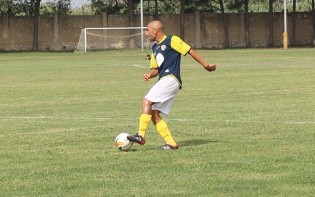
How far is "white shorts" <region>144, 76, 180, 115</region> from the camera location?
14047mm

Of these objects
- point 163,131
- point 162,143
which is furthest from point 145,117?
point 162,143

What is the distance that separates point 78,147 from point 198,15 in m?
74.0

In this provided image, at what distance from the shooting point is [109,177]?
11.4 metres

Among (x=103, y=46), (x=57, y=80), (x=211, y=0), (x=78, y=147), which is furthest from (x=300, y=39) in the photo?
(x=78, y=147)

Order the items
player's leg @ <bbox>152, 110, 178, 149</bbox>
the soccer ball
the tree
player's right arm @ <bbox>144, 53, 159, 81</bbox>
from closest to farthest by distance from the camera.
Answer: the soccer ball
player's leg @ <bbox>152, 110, 178, 149</bbox>
player's right arm @ <bbox>144, 53, 159, 81</bbox>
the tree

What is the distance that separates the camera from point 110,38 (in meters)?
81.2

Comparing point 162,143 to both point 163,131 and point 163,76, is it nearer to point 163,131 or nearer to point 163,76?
point 163,131

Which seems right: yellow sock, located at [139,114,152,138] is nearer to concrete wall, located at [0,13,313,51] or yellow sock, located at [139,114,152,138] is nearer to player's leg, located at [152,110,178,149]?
player's leg, located at [152,110,178,149]

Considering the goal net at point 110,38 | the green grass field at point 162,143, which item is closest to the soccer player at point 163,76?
the green grass field at point 162,143

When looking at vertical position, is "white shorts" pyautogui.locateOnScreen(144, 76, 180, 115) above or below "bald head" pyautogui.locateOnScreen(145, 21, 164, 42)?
below

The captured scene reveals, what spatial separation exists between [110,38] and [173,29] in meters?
7.87

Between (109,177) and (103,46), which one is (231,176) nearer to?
(109,177)

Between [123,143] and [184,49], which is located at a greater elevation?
[184,49]

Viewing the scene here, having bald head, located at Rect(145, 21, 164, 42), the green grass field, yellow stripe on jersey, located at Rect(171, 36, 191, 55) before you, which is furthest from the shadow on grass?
bald head, located at Rect(145, 21, 164, 42)
